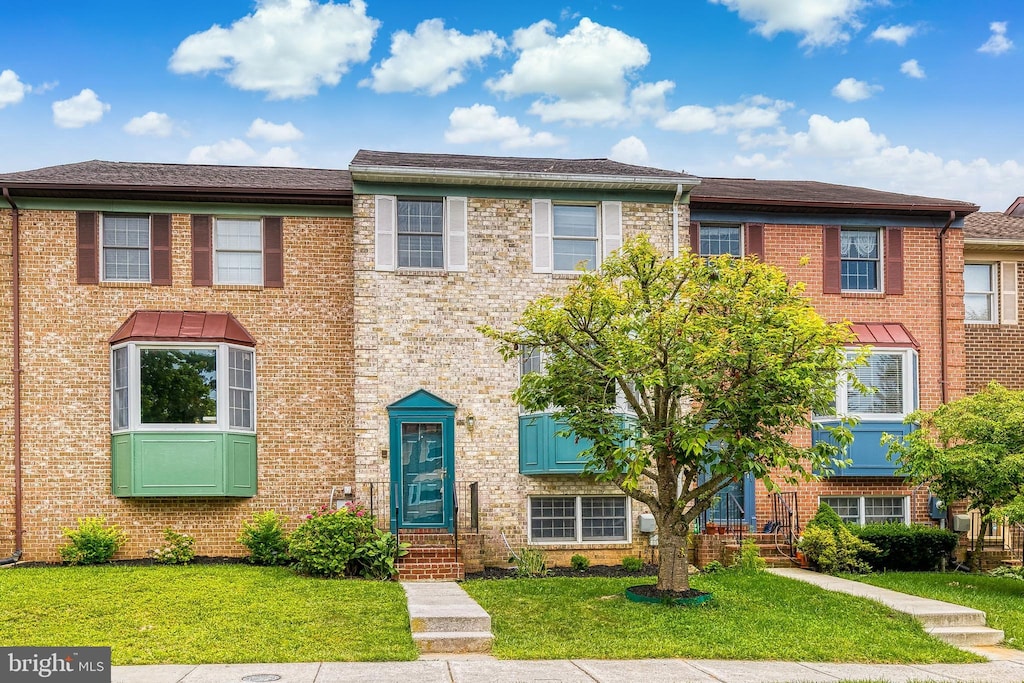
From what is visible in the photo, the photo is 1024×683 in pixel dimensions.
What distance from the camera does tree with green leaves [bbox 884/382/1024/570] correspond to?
14.5 m

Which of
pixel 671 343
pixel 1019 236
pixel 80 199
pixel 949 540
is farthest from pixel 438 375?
pixel 1019 236

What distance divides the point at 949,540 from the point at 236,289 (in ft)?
44.1

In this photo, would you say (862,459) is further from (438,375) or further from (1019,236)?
(438,375)

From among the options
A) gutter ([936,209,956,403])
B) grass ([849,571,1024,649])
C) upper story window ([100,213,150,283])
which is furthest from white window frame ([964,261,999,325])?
upper story window ([100,213,150,283])

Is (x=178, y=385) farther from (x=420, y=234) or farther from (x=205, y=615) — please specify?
(x=205, y=615)

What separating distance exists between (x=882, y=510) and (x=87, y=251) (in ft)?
50.3

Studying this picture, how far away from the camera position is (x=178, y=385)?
54.1ft

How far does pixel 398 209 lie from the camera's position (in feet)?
56.4

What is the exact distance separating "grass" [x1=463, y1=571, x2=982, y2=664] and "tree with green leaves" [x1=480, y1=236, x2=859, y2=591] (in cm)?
106

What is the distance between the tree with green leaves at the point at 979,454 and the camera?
1449cm

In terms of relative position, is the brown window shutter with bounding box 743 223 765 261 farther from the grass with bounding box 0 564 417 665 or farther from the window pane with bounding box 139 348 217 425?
the window pane with bounding box 139 348 217 425

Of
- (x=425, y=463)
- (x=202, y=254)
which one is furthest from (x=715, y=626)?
(x=202, y=254)

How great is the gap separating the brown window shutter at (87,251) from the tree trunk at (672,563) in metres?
10.6

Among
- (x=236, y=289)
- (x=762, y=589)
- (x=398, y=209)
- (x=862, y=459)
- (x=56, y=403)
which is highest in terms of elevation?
(x=398, y=209)
